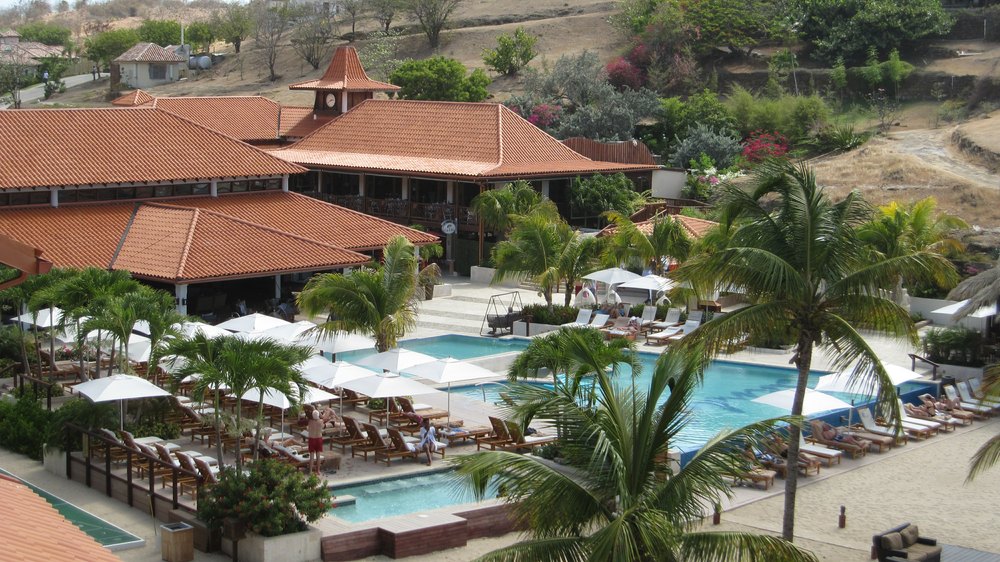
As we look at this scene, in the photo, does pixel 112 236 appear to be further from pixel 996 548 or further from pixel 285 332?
pixel 996 548

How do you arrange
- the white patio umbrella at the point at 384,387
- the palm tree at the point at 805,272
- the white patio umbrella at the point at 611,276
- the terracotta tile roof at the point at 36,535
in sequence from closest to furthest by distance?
the terracotta tile roof at the point at 36,535, the palm tree at the point at 805,272, the white patio umbrella at the point at 384,387, the white patio umbrella at the point at 611,276

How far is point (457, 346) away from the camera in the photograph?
32.2 m

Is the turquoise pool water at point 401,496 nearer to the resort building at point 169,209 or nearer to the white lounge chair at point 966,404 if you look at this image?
the white lounge chair at point 966,404

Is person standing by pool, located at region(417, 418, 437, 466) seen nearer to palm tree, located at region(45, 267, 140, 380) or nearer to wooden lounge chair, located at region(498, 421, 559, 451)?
wooden lounge chair, located at region(498, 421, 559, 451)

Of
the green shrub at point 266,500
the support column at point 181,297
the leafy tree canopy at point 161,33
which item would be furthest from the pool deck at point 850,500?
the leafy tree canopy at point 161,33

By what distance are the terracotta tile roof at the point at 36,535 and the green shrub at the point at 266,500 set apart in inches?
202

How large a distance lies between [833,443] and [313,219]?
726 inches

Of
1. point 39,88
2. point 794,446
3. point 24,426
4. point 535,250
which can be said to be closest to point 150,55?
point 39,88

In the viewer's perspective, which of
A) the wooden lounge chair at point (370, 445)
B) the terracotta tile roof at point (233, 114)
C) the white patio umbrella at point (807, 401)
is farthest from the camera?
the terracotta tile roof at point (233, 114)

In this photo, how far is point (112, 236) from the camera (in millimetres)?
32969

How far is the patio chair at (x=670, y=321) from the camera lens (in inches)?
1298

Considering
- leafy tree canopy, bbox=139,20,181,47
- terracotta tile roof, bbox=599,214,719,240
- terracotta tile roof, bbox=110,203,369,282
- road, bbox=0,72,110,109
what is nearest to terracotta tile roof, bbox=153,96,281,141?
terracotta tile roof, bbox=110,203,369,282

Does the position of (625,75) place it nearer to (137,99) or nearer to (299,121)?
(299,121)

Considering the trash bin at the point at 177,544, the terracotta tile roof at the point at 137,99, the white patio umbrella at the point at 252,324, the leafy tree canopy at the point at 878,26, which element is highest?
the leafy tree canopy at the point at 878,26
